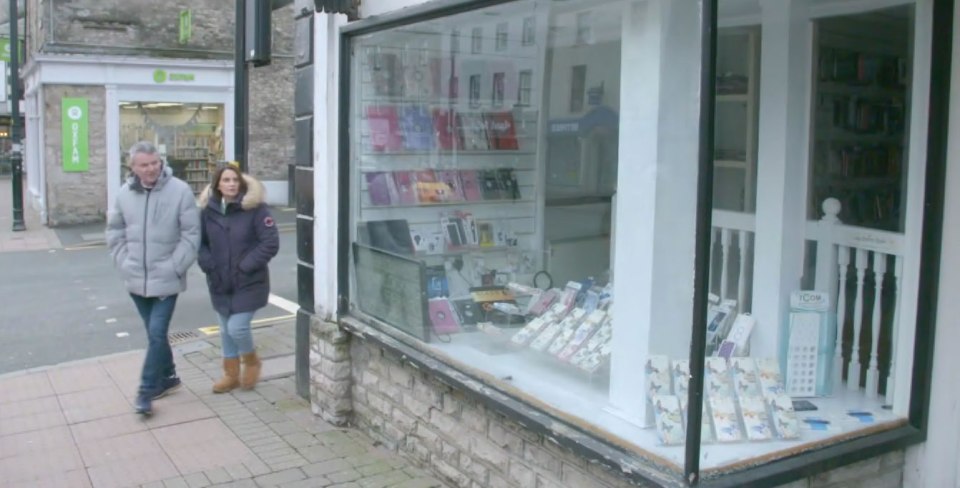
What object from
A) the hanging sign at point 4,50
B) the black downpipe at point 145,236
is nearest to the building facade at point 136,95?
the hanging sign at point 4,50

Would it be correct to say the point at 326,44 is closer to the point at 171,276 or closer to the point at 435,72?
the point at 435,72

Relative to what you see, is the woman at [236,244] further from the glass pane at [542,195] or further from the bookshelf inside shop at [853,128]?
the bookshelf inside shop at [853,128]

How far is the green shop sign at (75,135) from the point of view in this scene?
1809cm

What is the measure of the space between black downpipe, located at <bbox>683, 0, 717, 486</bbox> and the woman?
11.9 ft

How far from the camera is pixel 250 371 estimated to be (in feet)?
21.1

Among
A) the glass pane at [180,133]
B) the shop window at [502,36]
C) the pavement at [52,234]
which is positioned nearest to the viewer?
the shop window at [502,36]

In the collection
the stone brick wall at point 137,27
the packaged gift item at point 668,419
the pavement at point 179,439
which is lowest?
the pavement at point 179,439

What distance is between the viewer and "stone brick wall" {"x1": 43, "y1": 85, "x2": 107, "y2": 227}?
18062 mm

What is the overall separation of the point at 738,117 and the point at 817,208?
1.74ft

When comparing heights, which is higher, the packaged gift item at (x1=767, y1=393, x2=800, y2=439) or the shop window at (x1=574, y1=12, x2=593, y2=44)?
the shop window at (x1=574, y1=12, x2=593, y2=44)

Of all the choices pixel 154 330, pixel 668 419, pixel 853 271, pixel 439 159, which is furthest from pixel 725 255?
pixel 154 330

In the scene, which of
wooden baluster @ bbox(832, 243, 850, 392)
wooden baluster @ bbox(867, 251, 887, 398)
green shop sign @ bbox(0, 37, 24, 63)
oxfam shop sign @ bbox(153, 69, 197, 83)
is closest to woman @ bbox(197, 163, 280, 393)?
wooden baluster @ bbox(832, 243, 850, 392)

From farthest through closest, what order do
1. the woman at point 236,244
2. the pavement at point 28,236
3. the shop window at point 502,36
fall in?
the pavement at point 28,236 → the woman at point 236,244 → the shop window at point 502,36

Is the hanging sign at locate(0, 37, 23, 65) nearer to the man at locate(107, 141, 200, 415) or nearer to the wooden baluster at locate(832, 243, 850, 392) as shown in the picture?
the man at locate(107, 141, 200, 415)
